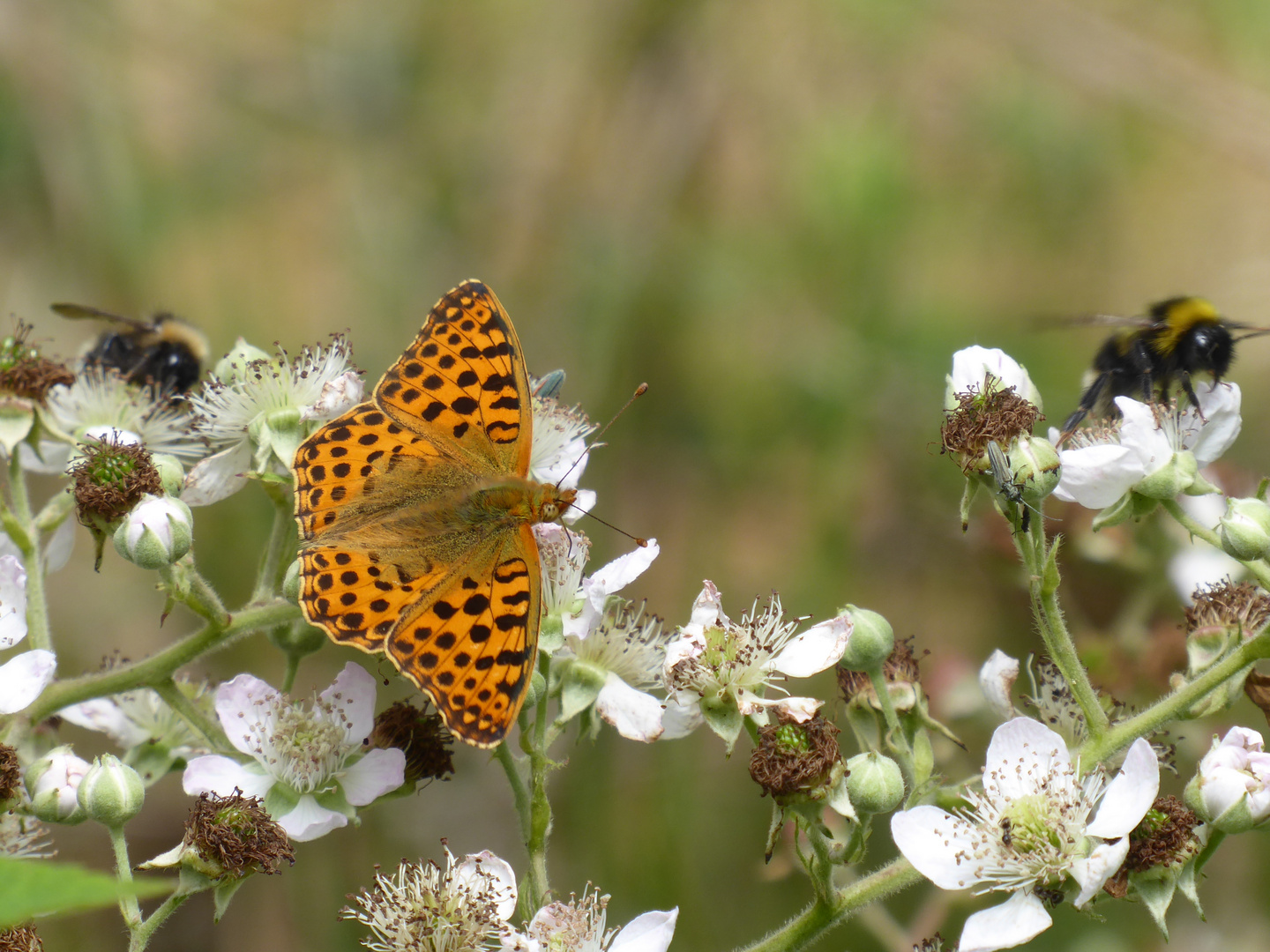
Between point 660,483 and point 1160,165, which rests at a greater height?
point 1160,165

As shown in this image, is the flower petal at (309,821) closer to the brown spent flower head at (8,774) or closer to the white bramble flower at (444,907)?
the white bramble flower at (444,907)

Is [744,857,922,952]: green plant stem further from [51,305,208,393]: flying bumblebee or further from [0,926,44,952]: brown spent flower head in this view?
[51,305,208,393]: flying bumblebee

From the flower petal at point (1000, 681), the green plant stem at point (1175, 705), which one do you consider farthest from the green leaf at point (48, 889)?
the flower petal at point (1000, 681)

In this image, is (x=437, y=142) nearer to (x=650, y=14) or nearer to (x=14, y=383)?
(x=650, y=14)

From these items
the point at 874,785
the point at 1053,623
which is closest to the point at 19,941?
the point at 874,785

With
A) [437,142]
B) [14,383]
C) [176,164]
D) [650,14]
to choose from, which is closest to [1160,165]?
[650,14]

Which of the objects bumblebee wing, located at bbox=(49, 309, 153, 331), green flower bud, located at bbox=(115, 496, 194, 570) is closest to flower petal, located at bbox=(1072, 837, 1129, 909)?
green flower bud, located at bbox=(115, 496, 194, 570)

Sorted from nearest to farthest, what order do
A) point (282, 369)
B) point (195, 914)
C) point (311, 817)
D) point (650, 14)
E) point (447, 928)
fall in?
point (447, 928)
point (311, 817)
point (282, 369)
point (195, 914)
point (650, 14)
